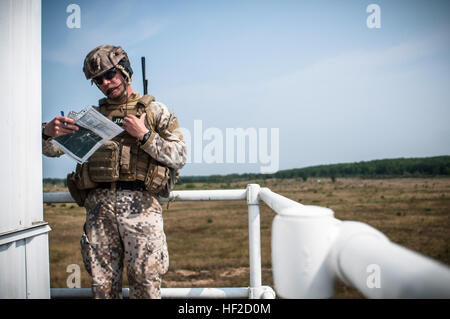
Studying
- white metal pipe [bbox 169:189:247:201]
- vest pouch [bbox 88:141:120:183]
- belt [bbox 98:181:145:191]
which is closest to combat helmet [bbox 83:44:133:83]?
vest pouch [bbox 88:141:120:183]

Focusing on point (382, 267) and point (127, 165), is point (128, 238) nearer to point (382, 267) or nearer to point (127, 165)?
point (127, 165)

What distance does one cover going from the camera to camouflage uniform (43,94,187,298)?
7.07ft

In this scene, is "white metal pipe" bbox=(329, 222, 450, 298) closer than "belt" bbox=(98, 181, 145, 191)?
Yes

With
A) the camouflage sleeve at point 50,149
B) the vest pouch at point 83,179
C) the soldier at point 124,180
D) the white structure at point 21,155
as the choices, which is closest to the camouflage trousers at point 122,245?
the soldier at point 124,180

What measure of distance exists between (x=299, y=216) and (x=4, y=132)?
1.83 metres

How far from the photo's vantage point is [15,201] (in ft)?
6.39

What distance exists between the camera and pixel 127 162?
7.41 feet

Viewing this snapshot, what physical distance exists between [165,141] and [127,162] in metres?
0.31

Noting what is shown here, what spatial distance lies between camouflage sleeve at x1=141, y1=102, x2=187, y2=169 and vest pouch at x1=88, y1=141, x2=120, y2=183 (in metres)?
0.25

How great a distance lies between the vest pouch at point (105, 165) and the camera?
2.21 meters

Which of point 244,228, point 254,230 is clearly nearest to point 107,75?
point 254,230

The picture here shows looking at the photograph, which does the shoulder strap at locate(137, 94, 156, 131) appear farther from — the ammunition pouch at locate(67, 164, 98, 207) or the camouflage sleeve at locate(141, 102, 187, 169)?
the ammunition pouch at locate(67, 164, 98, 207)
